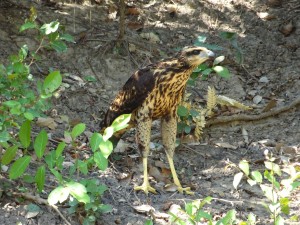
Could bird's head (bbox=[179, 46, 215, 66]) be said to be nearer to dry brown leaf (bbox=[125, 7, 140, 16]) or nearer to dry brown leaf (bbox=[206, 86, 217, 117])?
dry brown leaf (bbox=[206, 86, 217, 117])

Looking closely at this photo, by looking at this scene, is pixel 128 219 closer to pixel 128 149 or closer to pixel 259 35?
pixel 128 149

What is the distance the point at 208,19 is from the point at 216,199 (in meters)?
4.11

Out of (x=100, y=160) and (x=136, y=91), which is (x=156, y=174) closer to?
(x=136, y=91)

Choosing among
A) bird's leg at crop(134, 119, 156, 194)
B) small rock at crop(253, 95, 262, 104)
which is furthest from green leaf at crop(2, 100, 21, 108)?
small rock at crop(253, 95, 262, 104)

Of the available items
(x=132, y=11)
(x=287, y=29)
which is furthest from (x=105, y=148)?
(x=287, y=29)

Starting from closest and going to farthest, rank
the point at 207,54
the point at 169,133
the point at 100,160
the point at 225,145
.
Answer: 1. the point at 100,160
2. the point at 207,54
3. the point at 169,133
4. the point at 225,145

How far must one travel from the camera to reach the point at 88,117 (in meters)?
7.01

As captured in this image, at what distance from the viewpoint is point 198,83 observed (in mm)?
7973

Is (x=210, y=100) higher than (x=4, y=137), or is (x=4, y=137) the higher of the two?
(x=4, y=137)

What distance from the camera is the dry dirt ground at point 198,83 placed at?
537 cm

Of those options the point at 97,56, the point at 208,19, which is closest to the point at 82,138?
the point at 97,56

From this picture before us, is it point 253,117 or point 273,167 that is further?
point 253,117

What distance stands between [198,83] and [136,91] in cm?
249

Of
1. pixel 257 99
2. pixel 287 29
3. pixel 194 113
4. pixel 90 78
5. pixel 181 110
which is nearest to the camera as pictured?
pixel 181 110
